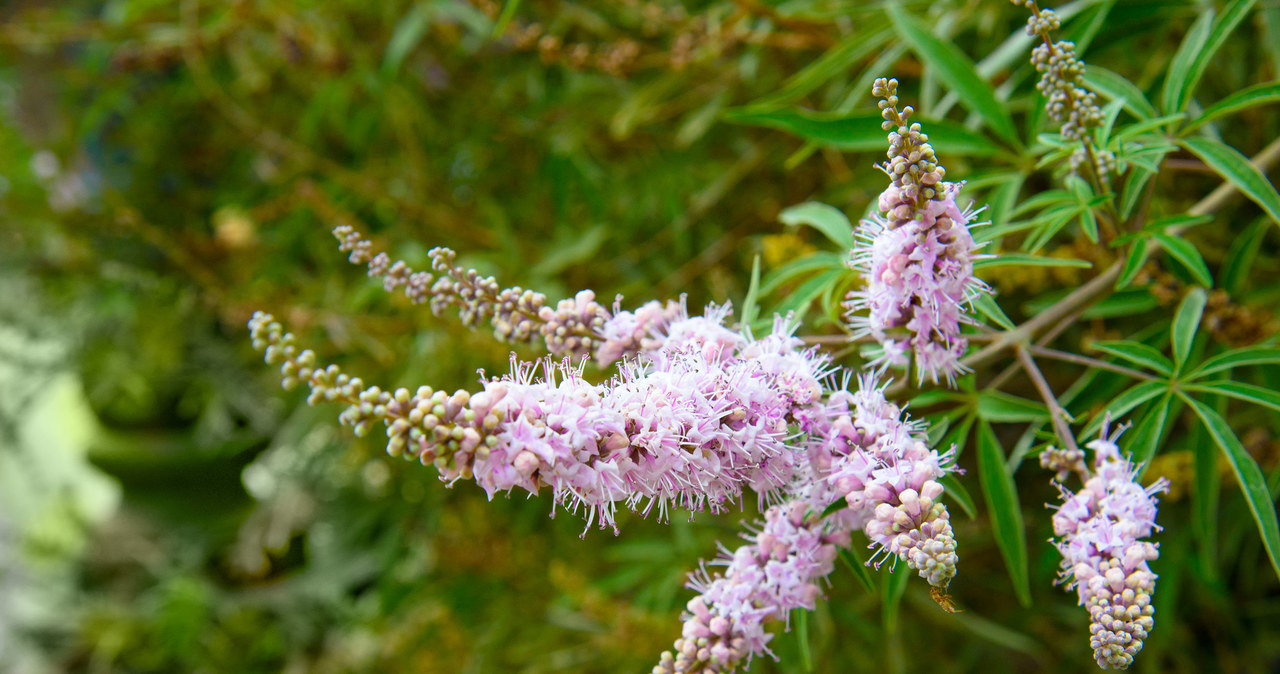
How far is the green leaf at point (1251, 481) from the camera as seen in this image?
27.1 inches

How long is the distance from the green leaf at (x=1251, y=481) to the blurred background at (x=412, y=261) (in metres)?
0.29

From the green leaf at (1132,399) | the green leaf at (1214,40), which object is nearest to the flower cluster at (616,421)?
the green leaf at (1132,399)

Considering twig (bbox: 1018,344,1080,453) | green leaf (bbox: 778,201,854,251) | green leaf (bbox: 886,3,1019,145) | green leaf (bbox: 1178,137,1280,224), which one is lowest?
twig (bbox: 1018,344,1080,453)

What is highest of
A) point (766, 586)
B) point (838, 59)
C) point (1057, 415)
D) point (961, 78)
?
point (838, 59)

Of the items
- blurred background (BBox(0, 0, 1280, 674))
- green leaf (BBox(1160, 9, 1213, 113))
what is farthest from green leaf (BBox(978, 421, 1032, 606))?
green leaf (BBox(1160, 9, 1213, 113))

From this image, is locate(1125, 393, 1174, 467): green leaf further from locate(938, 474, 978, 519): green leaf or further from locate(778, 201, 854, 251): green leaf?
locate(778, 201, 854, 251): green leaf

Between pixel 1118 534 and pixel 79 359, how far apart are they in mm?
2481

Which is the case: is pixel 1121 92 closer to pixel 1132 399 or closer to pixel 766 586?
pixel 1132 399

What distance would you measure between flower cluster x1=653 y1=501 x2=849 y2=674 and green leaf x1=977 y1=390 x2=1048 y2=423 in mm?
185

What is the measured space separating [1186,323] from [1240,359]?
0.19 feet

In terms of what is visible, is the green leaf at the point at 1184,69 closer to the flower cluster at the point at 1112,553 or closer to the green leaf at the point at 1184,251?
the green leaf at the point at 1184,251

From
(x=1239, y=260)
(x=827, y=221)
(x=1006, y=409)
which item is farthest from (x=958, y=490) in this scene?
(x=1239, y=260)

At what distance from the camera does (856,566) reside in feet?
2.44

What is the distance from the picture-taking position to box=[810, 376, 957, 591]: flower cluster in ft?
1.82
